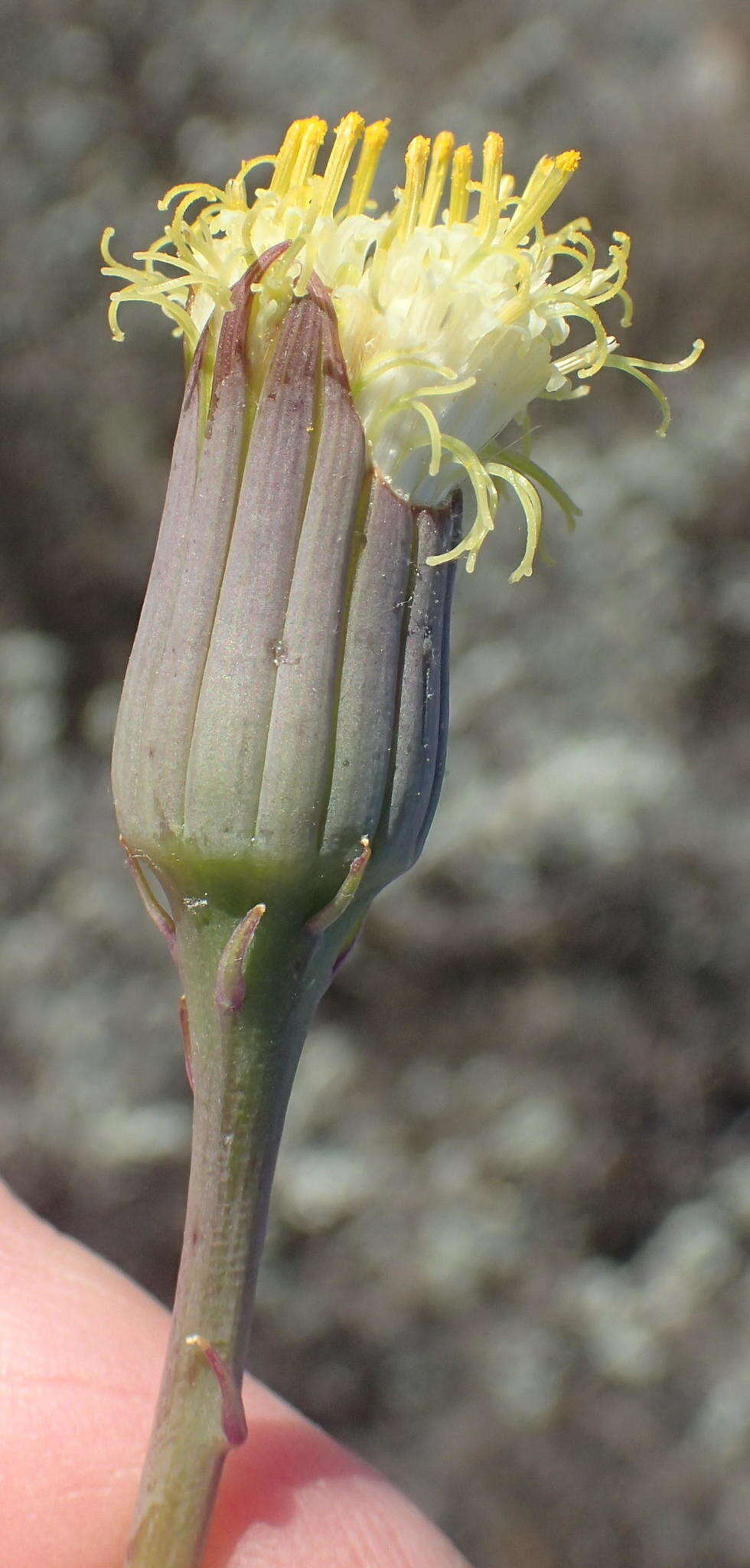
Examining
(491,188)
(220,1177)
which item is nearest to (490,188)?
(491,188)

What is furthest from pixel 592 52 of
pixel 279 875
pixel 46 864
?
pixel 279 875

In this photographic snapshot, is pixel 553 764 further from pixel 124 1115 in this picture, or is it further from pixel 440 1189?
pixel 124 1115

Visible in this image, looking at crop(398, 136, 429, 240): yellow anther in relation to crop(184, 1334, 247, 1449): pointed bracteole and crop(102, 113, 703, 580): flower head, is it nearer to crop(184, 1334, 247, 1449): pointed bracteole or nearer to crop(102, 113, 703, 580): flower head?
crop(102, 113, 703, 580): flower head

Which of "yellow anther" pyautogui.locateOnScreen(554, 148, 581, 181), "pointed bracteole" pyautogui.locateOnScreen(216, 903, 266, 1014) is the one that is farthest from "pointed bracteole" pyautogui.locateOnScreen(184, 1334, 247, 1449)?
"yellow anther" pyautogui.locateOnScreen(554, 148, 581, 181)

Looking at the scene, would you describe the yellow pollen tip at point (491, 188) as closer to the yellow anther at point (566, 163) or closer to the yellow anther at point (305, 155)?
the yellow anther at point (566, 163)

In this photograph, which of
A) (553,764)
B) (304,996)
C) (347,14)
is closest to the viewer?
(304,996)

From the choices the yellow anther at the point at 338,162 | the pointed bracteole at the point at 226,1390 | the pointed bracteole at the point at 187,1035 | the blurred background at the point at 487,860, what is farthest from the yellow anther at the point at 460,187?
the blurred background at the point at 487,860
